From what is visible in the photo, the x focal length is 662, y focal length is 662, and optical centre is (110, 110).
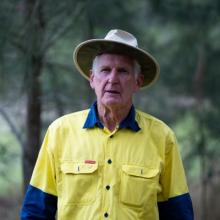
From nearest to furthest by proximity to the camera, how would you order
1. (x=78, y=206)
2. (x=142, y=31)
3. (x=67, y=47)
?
(x=78, y=206) → (x=67, y=47) → (x=142, y=31)

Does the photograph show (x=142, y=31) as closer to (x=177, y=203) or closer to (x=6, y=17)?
(x=6, y=17)

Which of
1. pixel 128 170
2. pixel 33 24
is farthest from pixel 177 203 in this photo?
pixel 33 24

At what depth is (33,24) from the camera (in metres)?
5.12

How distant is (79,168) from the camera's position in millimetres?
2979

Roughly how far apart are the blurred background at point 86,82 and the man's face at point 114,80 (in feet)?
6.97

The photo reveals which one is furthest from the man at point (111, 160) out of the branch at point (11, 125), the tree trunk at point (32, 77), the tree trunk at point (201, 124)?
the tree trunk at point (201, 124)

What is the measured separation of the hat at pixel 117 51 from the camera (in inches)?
121

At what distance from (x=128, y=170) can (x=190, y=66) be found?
6139 mm

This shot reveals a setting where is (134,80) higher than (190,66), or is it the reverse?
(190,66)

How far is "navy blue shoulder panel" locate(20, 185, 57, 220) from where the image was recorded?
10.0 ft

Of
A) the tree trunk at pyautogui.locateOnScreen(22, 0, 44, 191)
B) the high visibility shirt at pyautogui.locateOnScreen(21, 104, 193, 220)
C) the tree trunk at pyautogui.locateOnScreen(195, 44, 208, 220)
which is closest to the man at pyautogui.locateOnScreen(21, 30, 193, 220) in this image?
the high visibility shirt at pyautogui.locateOnScreen(21, 104, 193, 220)

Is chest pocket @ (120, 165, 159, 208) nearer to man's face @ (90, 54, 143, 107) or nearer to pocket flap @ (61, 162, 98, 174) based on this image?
pocket flap @ (61, 162, 98, 174)

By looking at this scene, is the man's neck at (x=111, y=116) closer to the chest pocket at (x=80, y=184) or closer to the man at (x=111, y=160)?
the man at (x=111, y=160)

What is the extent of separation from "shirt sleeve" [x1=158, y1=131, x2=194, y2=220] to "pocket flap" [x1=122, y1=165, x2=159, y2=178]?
98 mm
